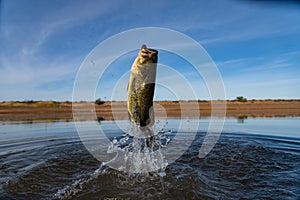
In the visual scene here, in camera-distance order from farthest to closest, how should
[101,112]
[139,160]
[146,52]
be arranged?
[101,112] < [139,160] < [146,52]

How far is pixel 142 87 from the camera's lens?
4305 millimetres

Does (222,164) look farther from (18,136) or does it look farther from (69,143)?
(18,136)

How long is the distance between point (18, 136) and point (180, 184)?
8818 mm

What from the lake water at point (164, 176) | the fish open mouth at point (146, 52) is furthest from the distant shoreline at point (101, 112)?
the fish open mouth at point (146, 52)

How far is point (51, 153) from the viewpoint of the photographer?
8141 mm

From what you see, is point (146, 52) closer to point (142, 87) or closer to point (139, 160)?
point (142, 87)

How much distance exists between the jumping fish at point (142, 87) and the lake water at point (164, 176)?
4.89 feet

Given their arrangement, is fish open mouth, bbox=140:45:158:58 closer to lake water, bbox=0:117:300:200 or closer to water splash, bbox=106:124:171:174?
water splash, bbox=106:124:171:174

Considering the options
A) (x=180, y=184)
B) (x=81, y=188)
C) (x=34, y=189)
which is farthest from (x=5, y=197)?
(x=180, y=184)

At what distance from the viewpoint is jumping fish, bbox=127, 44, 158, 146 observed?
398 centimetres

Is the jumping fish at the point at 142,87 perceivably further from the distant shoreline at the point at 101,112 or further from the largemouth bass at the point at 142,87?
the distant shoreline at the point at 101,112

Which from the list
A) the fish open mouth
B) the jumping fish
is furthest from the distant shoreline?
the fish open mouth

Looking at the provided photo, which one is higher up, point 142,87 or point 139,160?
point 142,87

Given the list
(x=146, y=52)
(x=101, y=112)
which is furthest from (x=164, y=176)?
(x=101, y=112)
